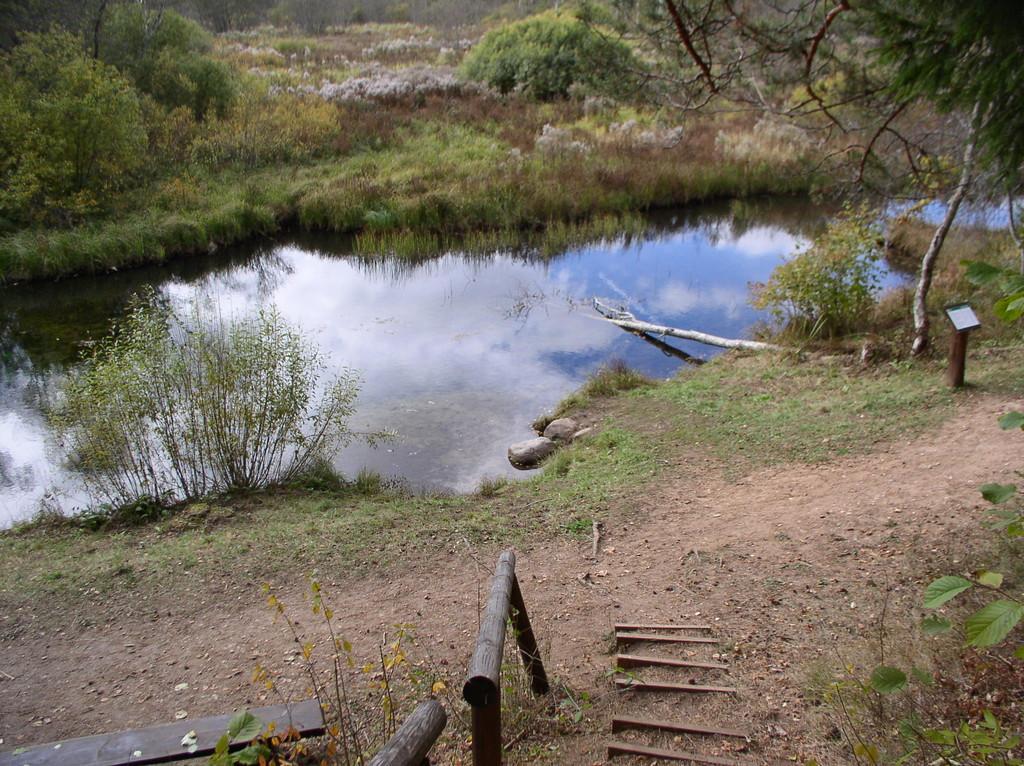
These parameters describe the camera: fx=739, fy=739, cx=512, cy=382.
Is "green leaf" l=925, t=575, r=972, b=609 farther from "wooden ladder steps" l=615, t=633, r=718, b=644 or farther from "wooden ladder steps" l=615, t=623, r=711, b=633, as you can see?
"wooden ladder steps" l=615, t=623, r=711, b=633

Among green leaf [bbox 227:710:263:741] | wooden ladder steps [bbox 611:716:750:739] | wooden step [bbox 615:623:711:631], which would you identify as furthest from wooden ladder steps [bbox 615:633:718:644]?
green leaf [bbox 227:710:263:741]

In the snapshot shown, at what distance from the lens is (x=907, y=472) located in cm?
627

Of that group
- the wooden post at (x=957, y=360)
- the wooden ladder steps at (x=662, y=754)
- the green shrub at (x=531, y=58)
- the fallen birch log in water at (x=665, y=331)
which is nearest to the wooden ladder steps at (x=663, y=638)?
the wooden ladder steps at (x=662, y=754)

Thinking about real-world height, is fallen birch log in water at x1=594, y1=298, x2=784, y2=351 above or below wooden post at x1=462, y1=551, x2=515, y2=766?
below

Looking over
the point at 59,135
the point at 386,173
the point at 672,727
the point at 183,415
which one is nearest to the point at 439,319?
the point at 183,415

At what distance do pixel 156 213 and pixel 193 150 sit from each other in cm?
461

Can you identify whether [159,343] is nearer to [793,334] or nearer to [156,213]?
[793,334]

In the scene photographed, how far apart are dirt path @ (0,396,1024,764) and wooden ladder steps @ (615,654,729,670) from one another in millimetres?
107

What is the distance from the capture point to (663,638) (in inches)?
167

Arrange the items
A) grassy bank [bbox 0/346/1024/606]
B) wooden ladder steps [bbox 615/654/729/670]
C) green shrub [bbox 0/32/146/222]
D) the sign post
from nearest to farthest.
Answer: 1. wooden ladder steps [bbox 615/654/729/670]
2. grassy bank [bbox 0/346/1024/606]
3. the sign post
4. green shrub [bbox 0/32/146/222]

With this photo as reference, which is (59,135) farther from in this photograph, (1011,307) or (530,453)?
(1011,307)

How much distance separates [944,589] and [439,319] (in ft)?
41.9

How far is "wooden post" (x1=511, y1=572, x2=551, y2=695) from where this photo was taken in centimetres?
357

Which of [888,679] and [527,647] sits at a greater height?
[888,679]
